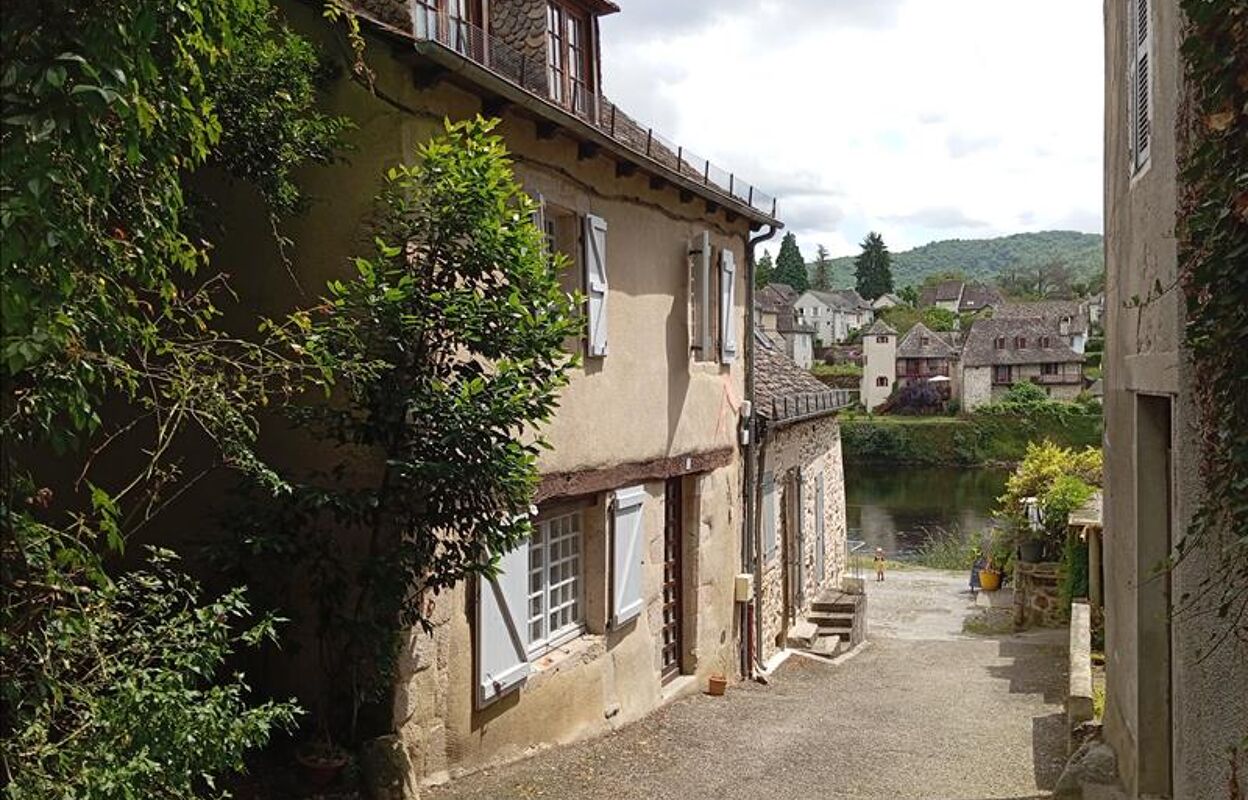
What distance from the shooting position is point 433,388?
5.37 metres

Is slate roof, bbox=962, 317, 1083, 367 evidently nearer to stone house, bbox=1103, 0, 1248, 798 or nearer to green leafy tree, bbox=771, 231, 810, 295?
green leafy tree, bbox=771, 231, 810, 295

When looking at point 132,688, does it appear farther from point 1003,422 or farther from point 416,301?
point 1003,422

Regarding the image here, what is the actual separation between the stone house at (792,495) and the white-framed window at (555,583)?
13.9ft

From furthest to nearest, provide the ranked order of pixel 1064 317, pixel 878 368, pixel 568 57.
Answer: pixel 1064 317 < pixel 878 368 < pixel 568 57

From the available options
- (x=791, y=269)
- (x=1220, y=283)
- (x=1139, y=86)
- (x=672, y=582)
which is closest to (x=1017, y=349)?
(x=791, y=269)

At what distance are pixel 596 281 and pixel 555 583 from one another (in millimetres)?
2303

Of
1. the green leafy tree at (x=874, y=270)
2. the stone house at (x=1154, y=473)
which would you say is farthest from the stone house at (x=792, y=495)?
the green leafy tree at (x=874, y=270)

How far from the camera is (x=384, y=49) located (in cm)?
606

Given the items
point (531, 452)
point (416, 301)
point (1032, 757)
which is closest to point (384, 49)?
point (416, 301)

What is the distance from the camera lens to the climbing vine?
12.3 feet

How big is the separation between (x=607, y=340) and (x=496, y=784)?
340cm

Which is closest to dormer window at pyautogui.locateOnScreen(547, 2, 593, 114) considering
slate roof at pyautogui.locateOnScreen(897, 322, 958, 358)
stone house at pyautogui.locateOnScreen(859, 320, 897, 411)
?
stone house at pyautogui.locateOnScreen(859, 320, 897, 411)

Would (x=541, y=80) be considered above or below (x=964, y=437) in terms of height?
above

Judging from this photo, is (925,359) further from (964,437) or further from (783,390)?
(783,390)
